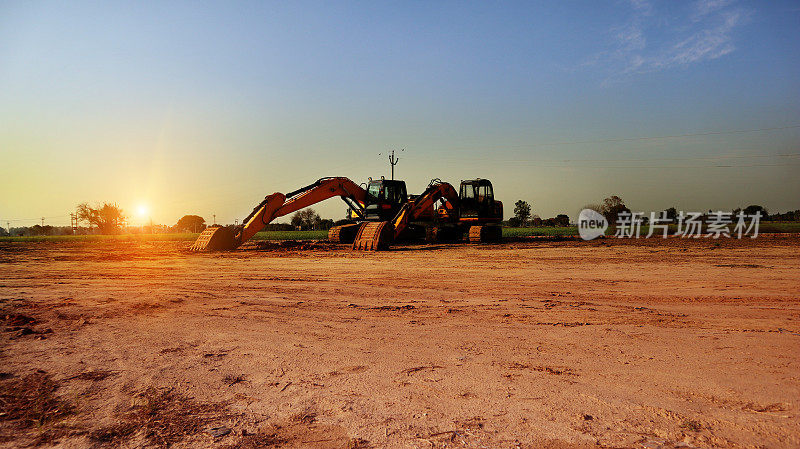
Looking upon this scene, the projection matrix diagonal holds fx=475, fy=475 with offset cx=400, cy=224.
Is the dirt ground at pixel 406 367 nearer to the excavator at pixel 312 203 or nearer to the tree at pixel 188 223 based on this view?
the excavator at pixel 312 203

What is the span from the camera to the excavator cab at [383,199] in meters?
23.3

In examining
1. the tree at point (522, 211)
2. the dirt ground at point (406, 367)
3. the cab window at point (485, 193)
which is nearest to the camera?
the dirt ground at point (406, 367)

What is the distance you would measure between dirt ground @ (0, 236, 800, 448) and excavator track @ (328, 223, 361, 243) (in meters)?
14.9

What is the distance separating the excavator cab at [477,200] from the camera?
25.7 m

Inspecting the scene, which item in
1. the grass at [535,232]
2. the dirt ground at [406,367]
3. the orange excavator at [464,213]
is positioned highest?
the orange excavator at [464,213]

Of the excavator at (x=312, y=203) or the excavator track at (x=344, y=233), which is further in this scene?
the excavator track at (x=344, y=233)

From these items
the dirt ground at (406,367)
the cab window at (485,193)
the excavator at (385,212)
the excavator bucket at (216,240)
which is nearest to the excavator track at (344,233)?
the excavator at (385,212)

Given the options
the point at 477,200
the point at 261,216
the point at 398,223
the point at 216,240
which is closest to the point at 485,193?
the point at 477,200

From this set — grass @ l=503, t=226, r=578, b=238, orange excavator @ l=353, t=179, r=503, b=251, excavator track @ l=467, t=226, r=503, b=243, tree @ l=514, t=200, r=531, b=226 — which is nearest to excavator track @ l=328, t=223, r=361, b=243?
orange excavator @ l=353, t=179, r=503, b=251

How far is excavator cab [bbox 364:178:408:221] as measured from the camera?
2334 centimetres

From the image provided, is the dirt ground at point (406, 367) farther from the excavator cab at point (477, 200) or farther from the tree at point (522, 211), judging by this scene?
the tree at point (522, 211)

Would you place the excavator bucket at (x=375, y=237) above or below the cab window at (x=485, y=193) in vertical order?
below

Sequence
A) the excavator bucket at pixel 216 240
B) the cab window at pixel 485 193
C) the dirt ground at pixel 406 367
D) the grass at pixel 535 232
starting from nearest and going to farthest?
1. the dirt ground at pixel 406 367
2. the excavator bucket at pixel 216 240
3. the cab window at pixel 485 193
4. the grass at pixel 535 232

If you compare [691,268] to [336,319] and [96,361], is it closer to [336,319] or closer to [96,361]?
[336,319]
